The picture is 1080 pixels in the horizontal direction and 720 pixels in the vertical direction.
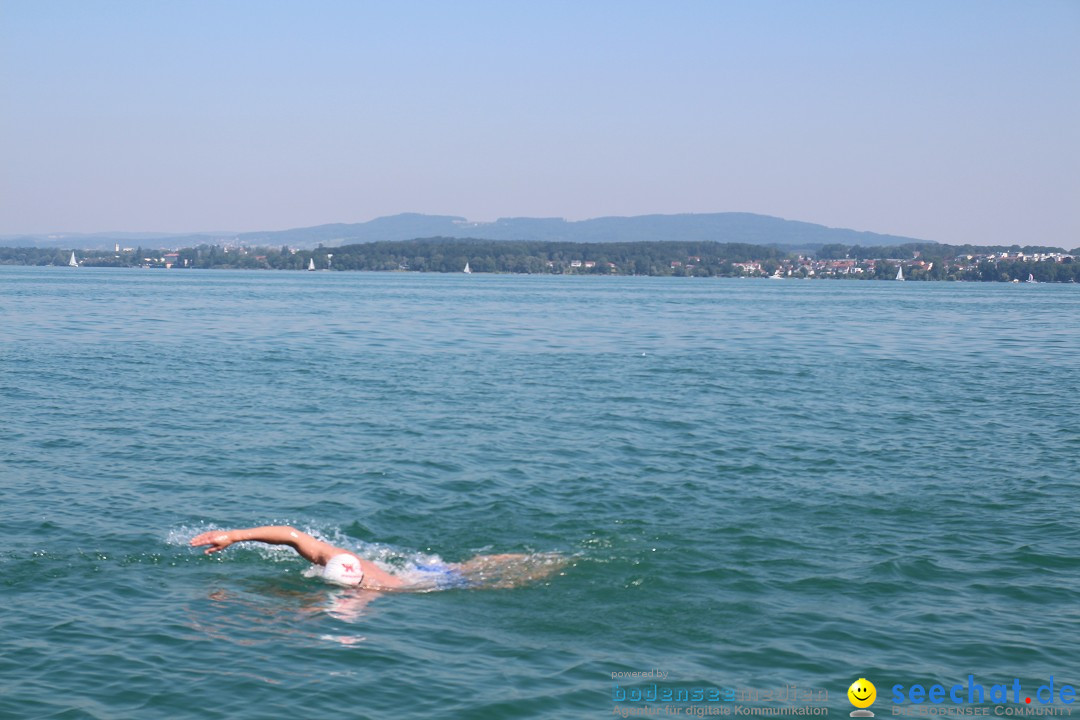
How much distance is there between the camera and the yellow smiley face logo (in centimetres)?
959

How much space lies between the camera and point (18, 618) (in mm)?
11312

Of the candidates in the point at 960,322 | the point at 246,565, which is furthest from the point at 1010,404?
the point at 960,322

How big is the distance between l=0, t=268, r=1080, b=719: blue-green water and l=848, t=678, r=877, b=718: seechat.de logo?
146 millimetres

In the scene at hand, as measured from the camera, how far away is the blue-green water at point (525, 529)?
10.2m

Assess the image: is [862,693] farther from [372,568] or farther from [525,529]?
[525,529]

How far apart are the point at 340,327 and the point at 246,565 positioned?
1616 inches

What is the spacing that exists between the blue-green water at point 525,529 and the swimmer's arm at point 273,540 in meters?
0.46

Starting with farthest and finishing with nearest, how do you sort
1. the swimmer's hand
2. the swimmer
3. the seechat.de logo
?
the swimmer → the swimmer's hand → the seechat.de logo

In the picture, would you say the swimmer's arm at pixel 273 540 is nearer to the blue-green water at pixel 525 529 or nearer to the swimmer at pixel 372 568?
the swimmer at pixel 372 568

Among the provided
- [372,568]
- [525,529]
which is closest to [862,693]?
[372,568]

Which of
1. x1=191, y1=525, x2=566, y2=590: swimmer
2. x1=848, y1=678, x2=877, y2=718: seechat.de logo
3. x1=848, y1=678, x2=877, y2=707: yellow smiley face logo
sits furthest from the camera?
x1=191, y1=525, x2=566, y2=590: swimmer

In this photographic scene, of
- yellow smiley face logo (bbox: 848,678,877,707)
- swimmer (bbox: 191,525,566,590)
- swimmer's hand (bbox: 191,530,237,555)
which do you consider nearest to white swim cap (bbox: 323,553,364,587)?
swimmer (bbox: 191,525,566,590)

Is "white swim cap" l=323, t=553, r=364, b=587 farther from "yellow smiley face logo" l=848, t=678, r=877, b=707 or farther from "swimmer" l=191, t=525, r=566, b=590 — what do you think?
"yellow smiley face logo" l=848, t=678, r=877, b=707

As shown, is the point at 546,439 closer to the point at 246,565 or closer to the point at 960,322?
the point at 246,565
